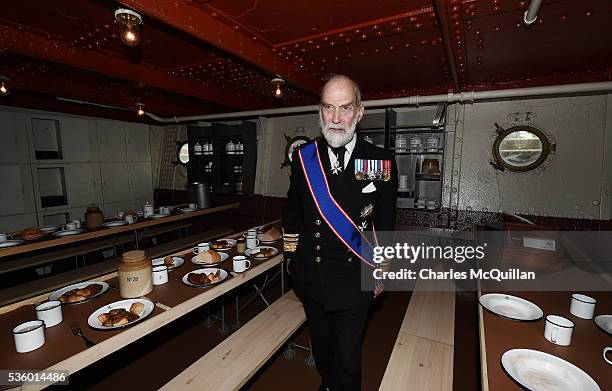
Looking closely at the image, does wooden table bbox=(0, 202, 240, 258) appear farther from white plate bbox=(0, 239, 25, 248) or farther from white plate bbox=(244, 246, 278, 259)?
white plate bbox=(244, 246, 278, 259)

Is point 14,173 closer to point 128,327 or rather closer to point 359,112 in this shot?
point 128,327

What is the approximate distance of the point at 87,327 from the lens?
1.60 m

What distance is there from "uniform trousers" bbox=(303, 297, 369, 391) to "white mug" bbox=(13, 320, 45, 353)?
1481 millimetres

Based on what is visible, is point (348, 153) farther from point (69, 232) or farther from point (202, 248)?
point (69, 232)

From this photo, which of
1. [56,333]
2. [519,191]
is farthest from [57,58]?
[519,191]

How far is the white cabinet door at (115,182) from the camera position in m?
6.90

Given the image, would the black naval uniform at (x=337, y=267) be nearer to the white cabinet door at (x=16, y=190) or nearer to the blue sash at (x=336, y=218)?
the blue sash at (x=336, y=218)

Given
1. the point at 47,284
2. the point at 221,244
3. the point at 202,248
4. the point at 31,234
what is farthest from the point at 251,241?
the point at 31,234

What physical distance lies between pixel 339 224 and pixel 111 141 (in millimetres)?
7265

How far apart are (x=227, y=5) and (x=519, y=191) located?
443cm

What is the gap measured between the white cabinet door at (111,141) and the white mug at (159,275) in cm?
611

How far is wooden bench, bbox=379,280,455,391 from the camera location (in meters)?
1.89

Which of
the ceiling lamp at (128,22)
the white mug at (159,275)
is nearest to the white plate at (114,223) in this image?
the white mug at (159,275)

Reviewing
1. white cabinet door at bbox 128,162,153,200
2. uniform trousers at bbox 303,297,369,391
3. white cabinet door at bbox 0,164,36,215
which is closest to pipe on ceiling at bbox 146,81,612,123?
uniform trousers at bbox 303,297,369,391
